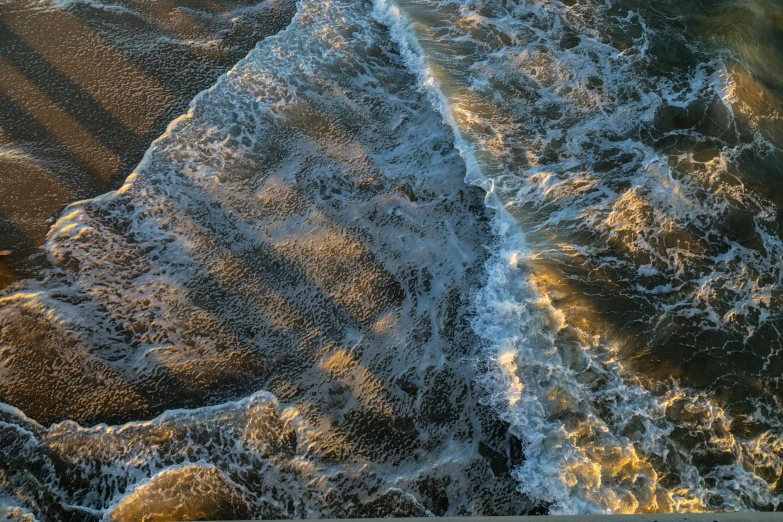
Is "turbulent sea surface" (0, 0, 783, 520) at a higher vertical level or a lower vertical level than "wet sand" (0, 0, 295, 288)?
lower

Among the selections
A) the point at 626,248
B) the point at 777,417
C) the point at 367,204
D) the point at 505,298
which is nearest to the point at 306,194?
the point at 367,204

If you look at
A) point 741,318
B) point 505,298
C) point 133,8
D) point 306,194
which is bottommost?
point 741,318

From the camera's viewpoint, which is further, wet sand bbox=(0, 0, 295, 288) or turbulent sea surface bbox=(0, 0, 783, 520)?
wet sand bbox=(0, 0, 295, 288)

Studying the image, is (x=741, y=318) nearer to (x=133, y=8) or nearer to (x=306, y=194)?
(x=306, y=194)

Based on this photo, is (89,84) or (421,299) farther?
(89,84)
